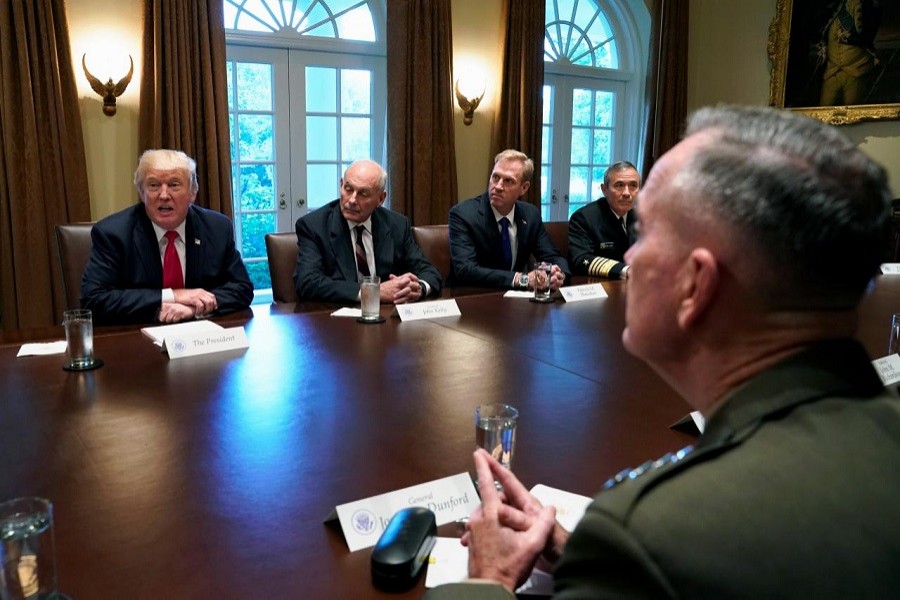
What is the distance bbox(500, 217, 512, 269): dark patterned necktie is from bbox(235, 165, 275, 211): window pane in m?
2.06

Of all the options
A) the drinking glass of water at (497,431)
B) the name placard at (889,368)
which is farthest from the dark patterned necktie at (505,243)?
the drinking glass of water at (497,431)

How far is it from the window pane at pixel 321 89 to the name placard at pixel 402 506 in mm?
4295

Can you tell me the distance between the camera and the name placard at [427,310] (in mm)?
2240

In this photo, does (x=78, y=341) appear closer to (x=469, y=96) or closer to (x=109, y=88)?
(x=109, y=88)

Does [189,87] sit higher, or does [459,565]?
[189,87]

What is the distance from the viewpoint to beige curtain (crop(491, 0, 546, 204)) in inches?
207

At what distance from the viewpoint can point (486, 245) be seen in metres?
3.44

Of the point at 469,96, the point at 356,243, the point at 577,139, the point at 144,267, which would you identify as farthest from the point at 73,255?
the point at 577,139

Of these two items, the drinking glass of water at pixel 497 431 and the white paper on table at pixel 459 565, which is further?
the drinking glass of water at pixel 497 431

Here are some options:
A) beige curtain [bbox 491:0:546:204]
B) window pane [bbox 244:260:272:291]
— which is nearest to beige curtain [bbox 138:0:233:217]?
window pane [bbox 244:260:272:291]

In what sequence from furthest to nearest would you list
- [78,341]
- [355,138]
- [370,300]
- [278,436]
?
1. [355,138]
2. [370,300]
3. [78,341]
4. [278,436]

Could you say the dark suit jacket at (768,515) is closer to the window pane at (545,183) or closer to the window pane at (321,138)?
the window pane at (321,138)

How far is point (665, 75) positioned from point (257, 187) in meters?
3.71

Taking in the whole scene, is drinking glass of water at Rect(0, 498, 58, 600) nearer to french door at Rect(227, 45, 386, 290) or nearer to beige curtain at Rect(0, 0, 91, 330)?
beige curtain at Rect(0, 0, 91, 330)
